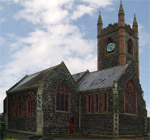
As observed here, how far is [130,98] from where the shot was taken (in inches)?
1542

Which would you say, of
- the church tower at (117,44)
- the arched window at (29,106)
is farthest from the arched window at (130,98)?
the church tower at (117,44)

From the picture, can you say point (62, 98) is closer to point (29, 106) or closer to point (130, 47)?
point (29, 106)

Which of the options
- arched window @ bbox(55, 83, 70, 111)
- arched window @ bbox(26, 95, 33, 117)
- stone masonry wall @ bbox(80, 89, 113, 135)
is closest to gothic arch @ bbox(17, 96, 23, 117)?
arched window @ bbox(26, 95, 33, 117)

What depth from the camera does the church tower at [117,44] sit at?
60.0 meters

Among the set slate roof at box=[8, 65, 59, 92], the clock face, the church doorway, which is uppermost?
the clock face

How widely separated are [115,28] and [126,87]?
2776cm

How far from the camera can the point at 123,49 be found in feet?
194

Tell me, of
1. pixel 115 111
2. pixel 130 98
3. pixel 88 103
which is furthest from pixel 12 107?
pixel 130 98

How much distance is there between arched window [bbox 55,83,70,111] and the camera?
124 ft

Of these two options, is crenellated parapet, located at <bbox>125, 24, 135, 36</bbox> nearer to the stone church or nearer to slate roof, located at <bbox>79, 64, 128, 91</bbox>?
slate roof, located at <bbox>79, 64, 128, 91</bbox>

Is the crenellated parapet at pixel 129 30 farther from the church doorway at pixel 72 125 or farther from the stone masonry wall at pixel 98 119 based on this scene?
the church doorway at pixel 72 125

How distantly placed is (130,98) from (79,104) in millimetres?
8447

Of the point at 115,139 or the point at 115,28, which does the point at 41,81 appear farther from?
the point at 115,28

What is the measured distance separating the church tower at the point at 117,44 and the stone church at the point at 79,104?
17281mm
